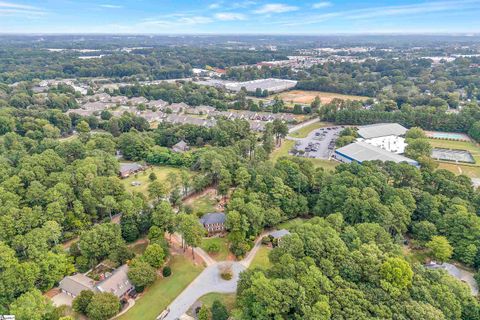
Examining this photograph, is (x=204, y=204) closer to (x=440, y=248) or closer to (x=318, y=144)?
(x=440, y=248)

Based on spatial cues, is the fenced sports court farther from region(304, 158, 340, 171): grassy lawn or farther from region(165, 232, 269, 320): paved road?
region(165, 232, 269, 320): paved road

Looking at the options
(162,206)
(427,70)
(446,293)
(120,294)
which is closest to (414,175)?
(446,293)

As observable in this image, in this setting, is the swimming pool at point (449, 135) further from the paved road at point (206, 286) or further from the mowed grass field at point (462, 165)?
the paved road at point (206, 286)

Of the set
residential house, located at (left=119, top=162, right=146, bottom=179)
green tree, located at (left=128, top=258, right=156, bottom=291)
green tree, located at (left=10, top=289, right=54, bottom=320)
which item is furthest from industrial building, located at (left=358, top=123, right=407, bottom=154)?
green tree, located at (left=10, top=289, right=54, bottom=320)

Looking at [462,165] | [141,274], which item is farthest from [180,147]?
[462,165]

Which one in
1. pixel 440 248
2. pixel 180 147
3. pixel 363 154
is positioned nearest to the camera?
pixel 440 248

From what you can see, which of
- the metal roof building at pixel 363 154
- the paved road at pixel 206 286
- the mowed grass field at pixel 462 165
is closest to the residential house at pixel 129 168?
the paved road at pixel 206 286

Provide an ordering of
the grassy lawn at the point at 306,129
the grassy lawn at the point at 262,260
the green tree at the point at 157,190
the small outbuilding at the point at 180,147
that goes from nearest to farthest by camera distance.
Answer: the grassy lawn at the point at 262,260 < the green tree at the point at 157,190 < the small outbuilding at the point at 180,147 < the grassy lawn at the point at 306,129
